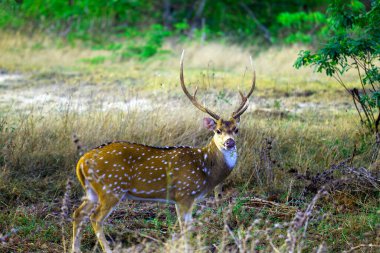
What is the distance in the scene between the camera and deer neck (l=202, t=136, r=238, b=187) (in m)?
7.12

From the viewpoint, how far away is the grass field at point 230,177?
658 cm

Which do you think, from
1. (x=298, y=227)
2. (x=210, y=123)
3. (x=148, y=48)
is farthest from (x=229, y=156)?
(x=148, y=48)

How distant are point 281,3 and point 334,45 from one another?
18.1 metres

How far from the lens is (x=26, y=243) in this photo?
6652mm

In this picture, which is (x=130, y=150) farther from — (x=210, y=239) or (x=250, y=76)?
(x=250, y=76)

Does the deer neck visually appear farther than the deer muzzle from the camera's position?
Yes

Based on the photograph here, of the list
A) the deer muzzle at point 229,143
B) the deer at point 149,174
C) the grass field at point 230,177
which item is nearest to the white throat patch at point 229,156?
the deer at point 149,174

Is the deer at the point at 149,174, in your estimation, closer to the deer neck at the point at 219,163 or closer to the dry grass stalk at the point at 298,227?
the deer neck at the point at 219,163

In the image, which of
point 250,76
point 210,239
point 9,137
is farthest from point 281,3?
point 210,239

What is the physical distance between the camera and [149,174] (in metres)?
6.70

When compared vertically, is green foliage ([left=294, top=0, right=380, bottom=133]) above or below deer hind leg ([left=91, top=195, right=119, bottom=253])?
above

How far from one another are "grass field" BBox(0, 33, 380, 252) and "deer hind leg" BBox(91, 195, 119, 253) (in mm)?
232

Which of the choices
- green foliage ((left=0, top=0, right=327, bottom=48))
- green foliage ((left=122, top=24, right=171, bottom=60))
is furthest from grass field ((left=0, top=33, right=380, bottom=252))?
green foliage ((left=0, top=0, right=327, bottom=48))

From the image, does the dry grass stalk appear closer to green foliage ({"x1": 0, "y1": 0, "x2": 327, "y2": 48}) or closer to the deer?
the deer
